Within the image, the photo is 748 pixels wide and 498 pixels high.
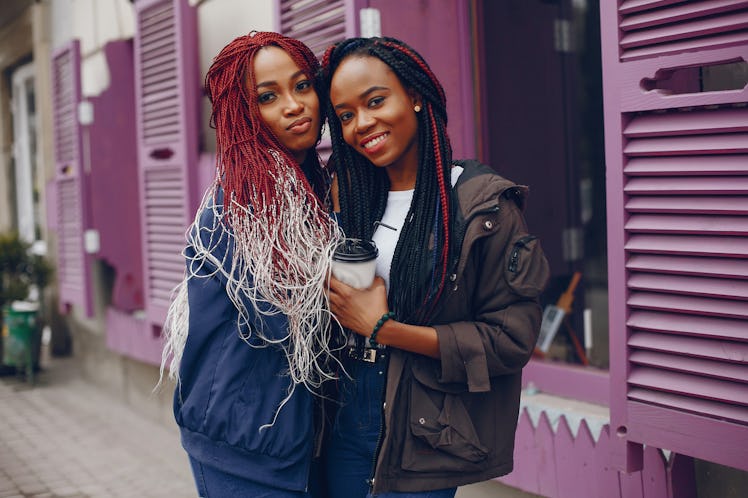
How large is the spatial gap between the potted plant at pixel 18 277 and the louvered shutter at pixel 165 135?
2389 millimetres

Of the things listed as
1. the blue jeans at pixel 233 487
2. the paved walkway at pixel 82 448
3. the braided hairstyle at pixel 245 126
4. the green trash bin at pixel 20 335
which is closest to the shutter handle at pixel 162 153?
the paved walkway at pixel 82 448

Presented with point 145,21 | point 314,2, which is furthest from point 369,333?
point 145,21

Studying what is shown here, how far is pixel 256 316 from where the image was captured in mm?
1936

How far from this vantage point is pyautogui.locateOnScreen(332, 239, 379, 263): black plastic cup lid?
75.3 inches

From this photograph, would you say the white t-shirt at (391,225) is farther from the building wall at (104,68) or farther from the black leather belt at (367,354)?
the building wall at (104,68)

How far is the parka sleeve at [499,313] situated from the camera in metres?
1.87

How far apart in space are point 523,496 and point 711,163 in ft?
5.35

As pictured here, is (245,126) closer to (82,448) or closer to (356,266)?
(356,266)

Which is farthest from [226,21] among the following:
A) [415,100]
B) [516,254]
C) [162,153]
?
[516,254]

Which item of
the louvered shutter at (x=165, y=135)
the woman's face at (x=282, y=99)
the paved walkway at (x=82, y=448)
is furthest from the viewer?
the louvered shutter at (x=165, y=135)

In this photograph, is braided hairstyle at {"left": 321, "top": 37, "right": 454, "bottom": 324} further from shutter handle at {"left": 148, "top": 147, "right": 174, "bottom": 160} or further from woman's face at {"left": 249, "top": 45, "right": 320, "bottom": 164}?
shutter handle at {"left": 148, "top": 147, "right": 174, "bottom": 160}

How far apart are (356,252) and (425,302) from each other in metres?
0.19

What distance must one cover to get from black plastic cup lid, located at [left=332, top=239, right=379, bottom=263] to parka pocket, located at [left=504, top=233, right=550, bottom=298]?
292 mm

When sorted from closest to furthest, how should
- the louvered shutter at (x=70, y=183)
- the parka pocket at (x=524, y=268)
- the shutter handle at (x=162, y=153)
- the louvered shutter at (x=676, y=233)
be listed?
the parka pocket at (x=524, y=268)
the louvered shutter at (x=676, y=233)
the shutter handle at (x=162, y=153)
the louvered shutter at (x=70, y=183)
